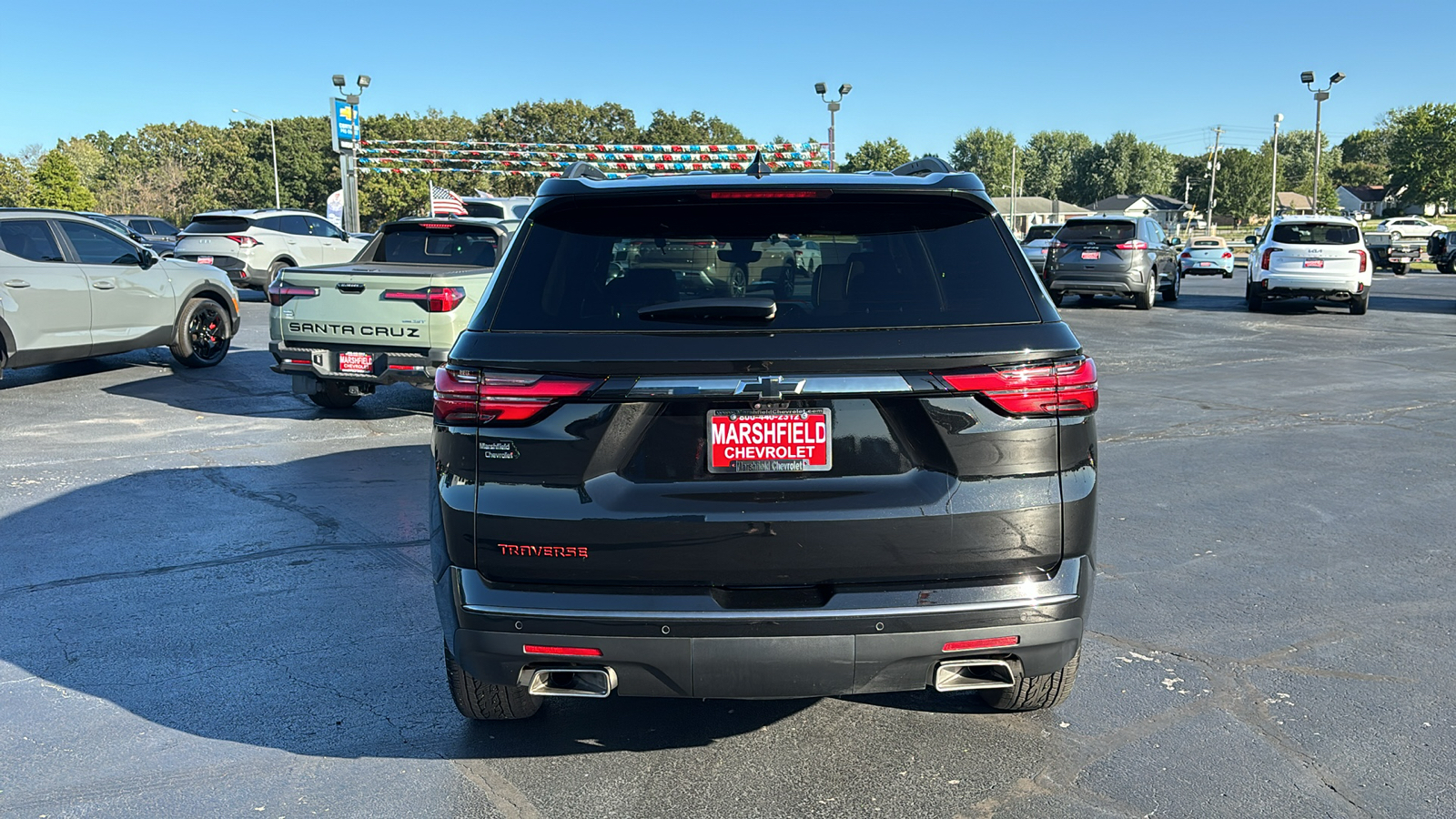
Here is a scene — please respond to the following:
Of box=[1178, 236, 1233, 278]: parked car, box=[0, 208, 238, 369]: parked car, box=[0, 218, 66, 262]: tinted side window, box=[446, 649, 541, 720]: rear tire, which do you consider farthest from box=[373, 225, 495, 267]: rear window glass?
box=[1178, 236, 1233, 278]: parked car

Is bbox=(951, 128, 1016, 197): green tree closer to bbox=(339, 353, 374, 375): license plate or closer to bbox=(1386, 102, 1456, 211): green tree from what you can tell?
bbox=(1386, 102, 1456, 211): green tree

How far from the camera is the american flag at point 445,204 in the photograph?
21.1m

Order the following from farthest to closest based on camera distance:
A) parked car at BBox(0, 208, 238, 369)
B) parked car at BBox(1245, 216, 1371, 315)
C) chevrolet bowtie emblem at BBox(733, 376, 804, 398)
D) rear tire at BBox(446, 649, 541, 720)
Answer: parked car at BBox(1245, 216, 1371, 315), parked car at BBox(0, 208, 238, 369), rear tire at BBox(446, 649, 541, 720), chevrolet bowtie emblem at BBox(733, 376, 804, 398)

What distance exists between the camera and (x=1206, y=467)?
310 inches

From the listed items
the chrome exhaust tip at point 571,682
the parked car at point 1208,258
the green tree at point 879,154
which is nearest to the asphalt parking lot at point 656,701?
the chrome exhaust tip at point 571,682

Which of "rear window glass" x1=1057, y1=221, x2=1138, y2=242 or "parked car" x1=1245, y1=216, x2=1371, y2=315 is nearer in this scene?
"parked car" x1=1245, y1=216, x2=1371, y2=315

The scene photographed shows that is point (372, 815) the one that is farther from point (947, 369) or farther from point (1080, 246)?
point (1080, 246)

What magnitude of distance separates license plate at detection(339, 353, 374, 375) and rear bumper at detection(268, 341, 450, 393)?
2 centimetres

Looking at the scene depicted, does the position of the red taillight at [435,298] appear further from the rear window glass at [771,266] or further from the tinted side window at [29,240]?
the rear window glass at [771,266]

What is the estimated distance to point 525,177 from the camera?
4741 cm

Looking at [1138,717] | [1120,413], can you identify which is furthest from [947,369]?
[1120,413]

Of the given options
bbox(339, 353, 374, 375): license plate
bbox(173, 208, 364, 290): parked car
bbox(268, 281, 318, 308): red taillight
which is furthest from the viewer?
bbox(173, 208, 364, 290): parked car

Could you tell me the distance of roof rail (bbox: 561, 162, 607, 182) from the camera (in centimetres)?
369

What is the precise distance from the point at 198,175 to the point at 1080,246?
280ft
